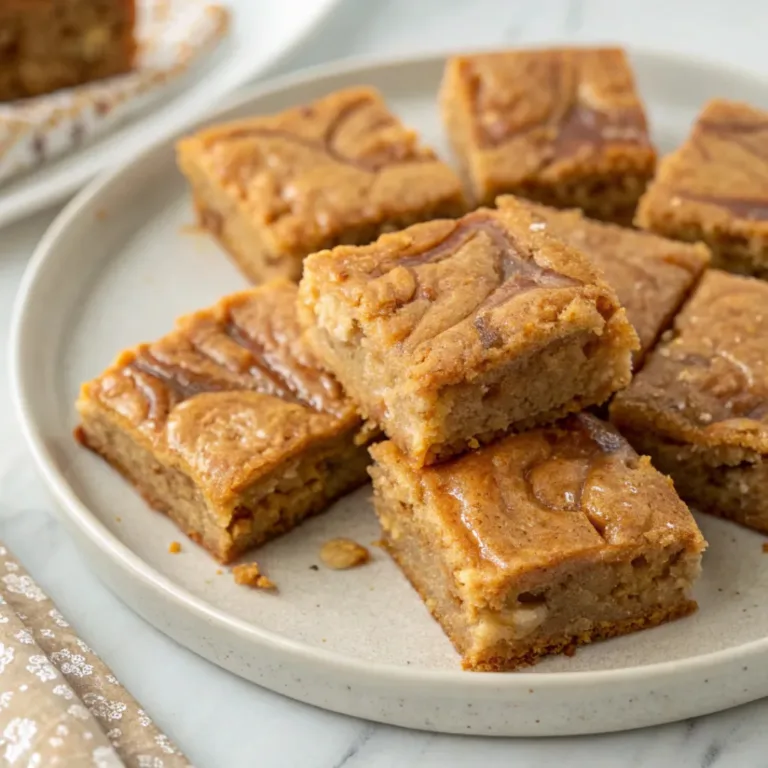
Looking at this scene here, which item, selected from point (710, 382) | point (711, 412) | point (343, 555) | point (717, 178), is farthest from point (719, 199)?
point (343, 555)

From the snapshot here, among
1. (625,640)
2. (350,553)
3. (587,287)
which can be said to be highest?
(587,287)

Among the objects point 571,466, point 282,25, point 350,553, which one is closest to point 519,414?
point 571,466

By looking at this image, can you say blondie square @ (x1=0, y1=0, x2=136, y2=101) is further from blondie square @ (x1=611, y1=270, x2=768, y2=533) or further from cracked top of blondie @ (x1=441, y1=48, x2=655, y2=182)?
blondie square @ (x1=611, y1=270, x2=768, y2=533)

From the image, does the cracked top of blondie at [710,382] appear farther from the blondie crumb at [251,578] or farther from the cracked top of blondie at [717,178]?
the blondie crumb at [251,578]

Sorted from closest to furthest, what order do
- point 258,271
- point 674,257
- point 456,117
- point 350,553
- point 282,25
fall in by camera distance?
1. point 350,553
2. point 674,257
3. point 258,271
4. point 456,117
5. point 282,25

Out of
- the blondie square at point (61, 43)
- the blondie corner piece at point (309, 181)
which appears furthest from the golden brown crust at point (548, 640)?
the blondie square at point (61, 43)

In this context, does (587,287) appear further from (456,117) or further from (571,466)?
(456,117)

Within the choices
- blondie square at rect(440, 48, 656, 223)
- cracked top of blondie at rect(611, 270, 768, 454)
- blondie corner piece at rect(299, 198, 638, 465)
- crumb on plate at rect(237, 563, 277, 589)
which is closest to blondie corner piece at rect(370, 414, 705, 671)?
blondie corner piece at rect(299, 198, 638, 465)
